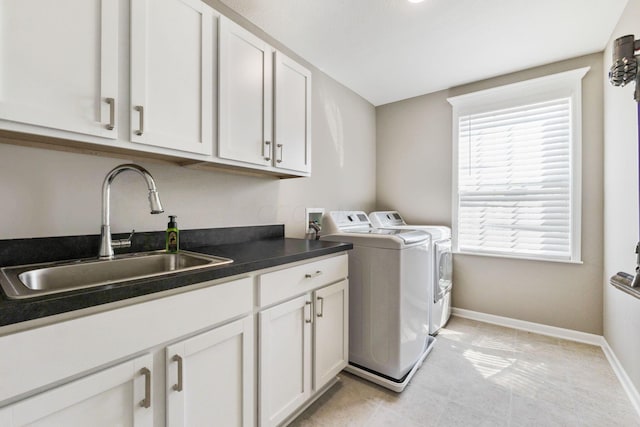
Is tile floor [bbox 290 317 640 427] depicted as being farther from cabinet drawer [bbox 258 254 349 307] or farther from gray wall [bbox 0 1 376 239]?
gray wall [bbox 0 1 376 239]

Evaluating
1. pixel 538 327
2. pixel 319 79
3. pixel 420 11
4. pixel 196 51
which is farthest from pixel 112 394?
pixel 538 327

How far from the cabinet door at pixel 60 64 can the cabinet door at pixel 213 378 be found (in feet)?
2.80

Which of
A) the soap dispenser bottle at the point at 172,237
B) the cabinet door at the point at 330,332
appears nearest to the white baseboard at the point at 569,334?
the cabinet door at the point at 330,332

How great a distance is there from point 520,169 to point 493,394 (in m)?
1.94

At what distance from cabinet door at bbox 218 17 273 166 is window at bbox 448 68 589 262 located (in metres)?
2.14

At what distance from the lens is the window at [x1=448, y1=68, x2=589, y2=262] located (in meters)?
2.38

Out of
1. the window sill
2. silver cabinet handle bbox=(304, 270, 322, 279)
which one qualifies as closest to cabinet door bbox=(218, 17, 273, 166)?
silver cabinet handle bbox=(304, 270, 322, 279)

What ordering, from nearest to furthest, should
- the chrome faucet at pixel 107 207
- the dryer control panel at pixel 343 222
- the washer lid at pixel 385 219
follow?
the chrome faucet at pixel 107 207
the dryer control panel at pixel 343 222
the washer lid at pixel 385 219

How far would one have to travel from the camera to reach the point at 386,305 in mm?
1798

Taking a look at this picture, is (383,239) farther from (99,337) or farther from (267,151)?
(99,337)

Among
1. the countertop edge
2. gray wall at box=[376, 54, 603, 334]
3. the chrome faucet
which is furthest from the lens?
gray wall at box=[376, 54, 603, 334]

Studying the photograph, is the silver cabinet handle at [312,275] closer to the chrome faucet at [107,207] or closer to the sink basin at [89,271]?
the sink basin at [89,271]

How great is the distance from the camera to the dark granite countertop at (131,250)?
0.65 m

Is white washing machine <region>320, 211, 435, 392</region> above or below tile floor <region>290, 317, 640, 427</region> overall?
above
